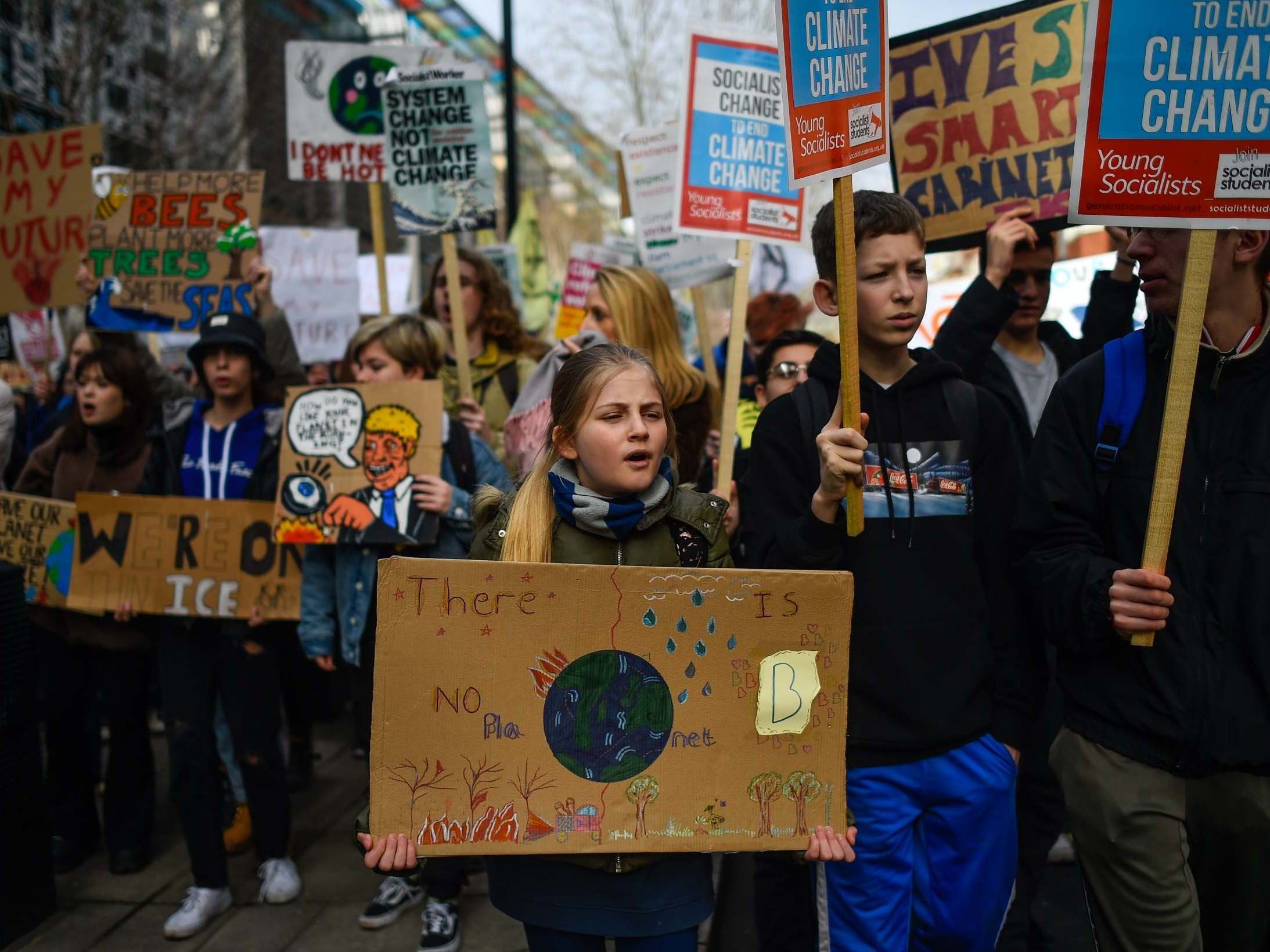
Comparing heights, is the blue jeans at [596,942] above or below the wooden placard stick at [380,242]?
below

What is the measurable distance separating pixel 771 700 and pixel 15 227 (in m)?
5.50

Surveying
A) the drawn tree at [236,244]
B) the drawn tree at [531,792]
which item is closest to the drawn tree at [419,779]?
the drawn tree at [531,792]

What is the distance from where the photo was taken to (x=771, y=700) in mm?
2248

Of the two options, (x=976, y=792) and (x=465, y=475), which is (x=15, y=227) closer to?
(x=465, y=475)

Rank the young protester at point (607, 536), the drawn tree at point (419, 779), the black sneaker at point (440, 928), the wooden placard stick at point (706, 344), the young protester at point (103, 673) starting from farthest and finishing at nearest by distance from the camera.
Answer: the wooden placard stick at point (706, 344), the young protester at point (103, 673), the black sneaker at point (440, 928), the young protester at point (607, 536), the drawn tree at point (419, 779)

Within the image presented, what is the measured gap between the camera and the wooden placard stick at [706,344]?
15.4 ft

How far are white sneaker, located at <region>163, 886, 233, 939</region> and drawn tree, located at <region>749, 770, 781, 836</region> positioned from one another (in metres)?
2.71

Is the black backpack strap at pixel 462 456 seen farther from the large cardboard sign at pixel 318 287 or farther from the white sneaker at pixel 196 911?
the large cardboard sign at pixel 318 287

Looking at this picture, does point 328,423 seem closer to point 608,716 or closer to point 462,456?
point 462,456

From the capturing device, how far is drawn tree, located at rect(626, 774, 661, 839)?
7.32ft

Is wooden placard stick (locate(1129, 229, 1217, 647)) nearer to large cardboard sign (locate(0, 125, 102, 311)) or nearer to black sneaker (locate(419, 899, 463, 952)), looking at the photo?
black sneaker (locate(419, 899, 463, 952))

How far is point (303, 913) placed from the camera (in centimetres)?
425

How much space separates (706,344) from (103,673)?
295cm

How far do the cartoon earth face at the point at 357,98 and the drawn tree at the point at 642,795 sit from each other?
14.1 feet
